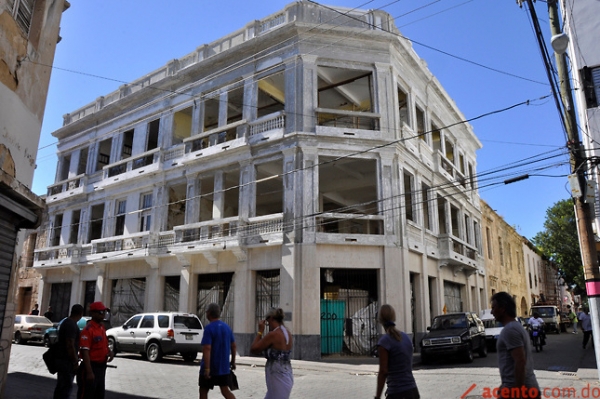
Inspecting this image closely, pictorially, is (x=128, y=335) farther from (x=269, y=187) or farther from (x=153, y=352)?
(x=269, y=187)

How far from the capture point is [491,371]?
12.9 metres

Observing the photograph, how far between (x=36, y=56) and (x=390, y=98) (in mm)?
13291

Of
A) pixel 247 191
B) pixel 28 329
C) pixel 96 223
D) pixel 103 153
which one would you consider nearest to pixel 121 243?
pixel 96 223

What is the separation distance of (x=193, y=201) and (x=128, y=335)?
258 inches

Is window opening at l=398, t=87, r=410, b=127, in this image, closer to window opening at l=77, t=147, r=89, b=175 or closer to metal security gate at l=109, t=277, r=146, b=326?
metal security gate at l=109, t=277, r=146, b=326

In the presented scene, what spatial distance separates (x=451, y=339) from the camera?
1531cm

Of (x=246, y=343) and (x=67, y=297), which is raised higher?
(x=67, y=297)

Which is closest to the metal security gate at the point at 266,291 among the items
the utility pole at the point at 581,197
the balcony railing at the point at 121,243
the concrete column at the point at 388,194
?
the concrete column at the point at 388,194

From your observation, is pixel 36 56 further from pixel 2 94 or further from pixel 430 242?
pixel 430 242

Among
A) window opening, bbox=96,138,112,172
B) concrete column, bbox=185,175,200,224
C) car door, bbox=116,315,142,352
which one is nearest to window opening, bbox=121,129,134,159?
window opening, bbox=96,138,112,172

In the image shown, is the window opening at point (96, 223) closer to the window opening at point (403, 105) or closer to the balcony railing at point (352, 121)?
the balcony railing at point (352, 121)

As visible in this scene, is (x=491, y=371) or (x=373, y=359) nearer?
(x=491, y=371)

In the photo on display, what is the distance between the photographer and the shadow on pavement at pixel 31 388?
8.88m

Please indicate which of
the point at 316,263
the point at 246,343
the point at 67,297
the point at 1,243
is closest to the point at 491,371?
the point at 316,263
